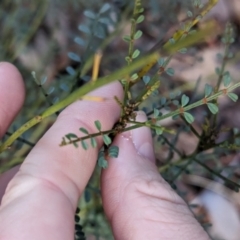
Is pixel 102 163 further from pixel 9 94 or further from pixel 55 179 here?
pixel 9 94

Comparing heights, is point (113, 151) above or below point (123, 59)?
above

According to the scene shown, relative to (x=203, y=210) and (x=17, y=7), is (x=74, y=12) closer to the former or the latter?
(x=17, y=7)

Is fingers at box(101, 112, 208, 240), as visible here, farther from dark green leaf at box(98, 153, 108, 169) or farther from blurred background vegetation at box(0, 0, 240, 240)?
blurred background vegetation at box(0, 0, 240, 240)

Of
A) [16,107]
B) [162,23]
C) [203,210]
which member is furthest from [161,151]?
[16,107]

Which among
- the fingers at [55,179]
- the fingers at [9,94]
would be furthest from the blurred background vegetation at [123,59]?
the fingers at [55,179]

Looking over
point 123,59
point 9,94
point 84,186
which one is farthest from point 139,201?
point 123,59

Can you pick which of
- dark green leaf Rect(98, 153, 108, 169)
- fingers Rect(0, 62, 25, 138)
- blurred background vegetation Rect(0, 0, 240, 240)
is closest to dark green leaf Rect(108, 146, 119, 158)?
dark green leaf Rect(98, 153, 108, 169)
